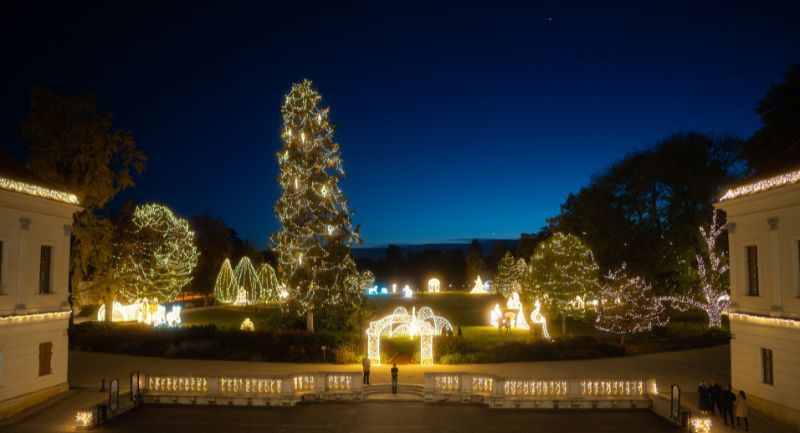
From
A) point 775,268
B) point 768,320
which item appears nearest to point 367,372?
point 768,320

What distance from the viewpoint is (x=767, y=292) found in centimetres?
1947

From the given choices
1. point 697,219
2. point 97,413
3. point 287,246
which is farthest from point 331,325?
point 697,219

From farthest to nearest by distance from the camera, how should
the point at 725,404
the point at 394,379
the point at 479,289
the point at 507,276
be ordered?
the point at 479,289 → the point at 507,276 → the point at 394,379 → the point at 725,404

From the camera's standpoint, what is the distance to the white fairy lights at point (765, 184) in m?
17.7

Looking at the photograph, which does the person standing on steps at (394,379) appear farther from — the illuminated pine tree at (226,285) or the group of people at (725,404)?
the illuminated pine tree at (226,285)

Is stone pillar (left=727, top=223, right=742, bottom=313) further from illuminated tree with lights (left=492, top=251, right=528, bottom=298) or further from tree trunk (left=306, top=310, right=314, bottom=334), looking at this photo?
illuminated tree with lights (left=492, top=251, right=528, bottom=298)

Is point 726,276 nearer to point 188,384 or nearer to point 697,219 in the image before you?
point 697,219

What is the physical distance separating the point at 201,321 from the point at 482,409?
34.3 meters

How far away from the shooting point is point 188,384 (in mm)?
21438

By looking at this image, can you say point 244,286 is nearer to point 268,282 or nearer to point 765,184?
point 268,282

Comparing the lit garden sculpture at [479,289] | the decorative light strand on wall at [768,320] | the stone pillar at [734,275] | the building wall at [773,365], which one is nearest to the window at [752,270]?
the stone pillar at [734,275]

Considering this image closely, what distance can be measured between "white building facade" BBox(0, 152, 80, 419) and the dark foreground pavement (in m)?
3.64

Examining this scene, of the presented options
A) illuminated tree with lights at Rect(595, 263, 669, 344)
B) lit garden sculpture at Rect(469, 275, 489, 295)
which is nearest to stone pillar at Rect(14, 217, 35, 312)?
illuminated tree with lights at Rect(595, 263, 669, 344)

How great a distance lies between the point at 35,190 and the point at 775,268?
77.7 ft
